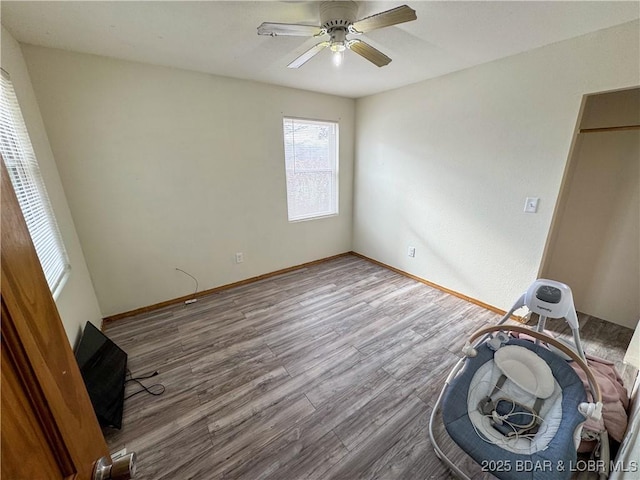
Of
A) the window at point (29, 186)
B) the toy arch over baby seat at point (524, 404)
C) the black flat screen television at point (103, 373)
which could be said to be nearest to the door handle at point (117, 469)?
the black flat screen television at point (103, 373)

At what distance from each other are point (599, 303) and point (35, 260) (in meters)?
3.84

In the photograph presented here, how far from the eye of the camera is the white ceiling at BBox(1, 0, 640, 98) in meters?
1.48

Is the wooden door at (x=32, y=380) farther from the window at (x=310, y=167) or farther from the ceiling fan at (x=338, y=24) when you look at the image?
the window at (x=310, y=167)

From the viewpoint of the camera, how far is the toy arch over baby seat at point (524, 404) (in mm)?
1155

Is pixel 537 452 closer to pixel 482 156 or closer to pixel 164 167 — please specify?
pixel 482 156

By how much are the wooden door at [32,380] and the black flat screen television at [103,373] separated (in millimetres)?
1298

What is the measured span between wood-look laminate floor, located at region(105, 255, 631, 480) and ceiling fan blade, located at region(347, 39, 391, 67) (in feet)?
7.05

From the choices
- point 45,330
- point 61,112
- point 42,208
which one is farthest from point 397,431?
point 61,112

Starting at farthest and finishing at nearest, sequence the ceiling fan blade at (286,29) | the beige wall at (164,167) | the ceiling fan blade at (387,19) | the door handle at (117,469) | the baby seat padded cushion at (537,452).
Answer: the beige wall at (164,167), the ceiling fan blade at (286,29), the ceiling fan blade at (387,19), the baby seat padded cushion at (537,452), the door handle at (117,469)

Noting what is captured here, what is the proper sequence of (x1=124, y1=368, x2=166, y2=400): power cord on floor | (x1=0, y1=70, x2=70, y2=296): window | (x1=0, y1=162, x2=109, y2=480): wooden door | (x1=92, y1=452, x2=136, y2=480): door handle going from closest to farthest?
(x1=0, y1=162, x2=109, y2=480): wooden door < (x1=92, y1=452, x2=136, y2=480): door handle < (x1=0, y1=70, x2=70, y2=296): window < (x1=124, y1=368, x2=166, y2=400): power cord on floor

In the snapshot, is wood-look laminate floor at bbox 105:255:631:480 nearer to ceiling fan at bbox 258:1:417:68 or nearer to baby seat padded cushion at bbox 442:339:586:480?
baby seat padded cushion at bbox 442:339:586:480

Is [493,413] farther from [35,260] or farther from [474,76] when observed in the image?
[474,76]

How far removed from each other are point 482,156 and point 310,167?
6.60 feet

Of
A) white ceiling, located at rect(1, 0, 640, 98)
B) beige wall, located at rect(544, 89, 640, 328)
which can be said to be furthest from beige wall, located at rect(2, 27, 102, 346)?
beige wall, located at rect(544, 89, 640, 328)
